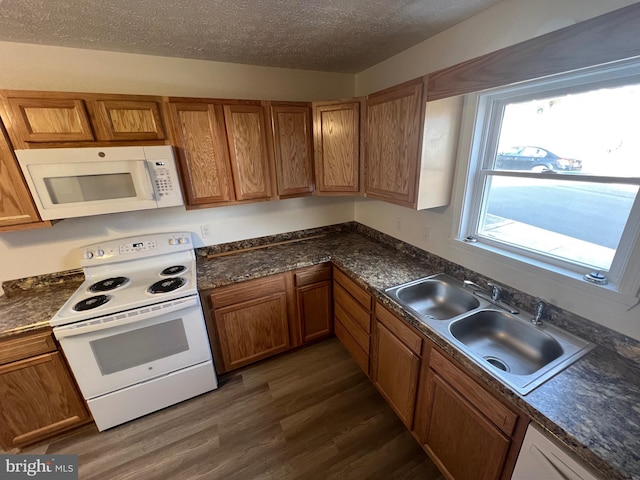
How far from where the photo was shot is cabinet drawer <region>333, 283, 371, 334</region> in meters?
1.88

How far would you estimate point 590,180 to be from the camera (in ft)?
3.77

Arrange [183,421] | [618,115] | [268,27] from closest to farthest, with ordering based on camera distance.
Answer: [618,115] → [268,27] → [183,421]

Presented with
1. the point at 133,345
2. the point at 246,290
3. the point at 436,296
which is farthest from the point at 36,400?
the point at 436,296

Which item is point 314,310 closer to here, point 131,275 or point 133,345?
point 133,345

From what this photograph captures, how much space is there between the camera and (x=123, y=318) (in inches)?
62.4

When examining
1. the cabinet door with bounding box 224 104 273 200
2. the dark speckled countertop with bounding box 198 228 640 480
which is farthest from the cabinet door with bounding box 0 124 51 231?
the cabinet door with bounding box 224 104 273 200

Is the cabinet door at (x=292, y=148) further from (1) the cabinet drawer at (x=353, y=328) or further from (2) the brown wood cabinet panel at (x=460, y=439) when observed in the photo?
(2) the brown wood cabinet panel at (x=460, y=439)

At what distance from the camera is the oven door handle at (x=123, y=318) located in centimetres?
150

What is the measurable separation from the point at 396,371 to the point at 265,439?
0.97m

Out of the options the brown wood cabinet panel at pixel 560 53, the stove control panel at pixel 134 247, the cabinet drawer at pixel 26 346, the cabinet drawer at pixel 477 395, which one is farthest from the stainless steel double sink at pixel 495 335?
the cabinet drawer at pixel 26 346

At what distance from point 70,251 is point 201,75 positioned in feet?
5.40

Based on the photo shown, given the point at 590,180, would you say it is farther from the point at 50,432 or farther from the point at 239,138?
the point at 50,432

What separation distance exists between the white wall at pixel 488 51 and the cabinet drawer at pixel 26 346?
2.51 meters

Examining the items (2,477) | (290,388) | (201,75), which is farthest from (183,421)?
(201,75)
